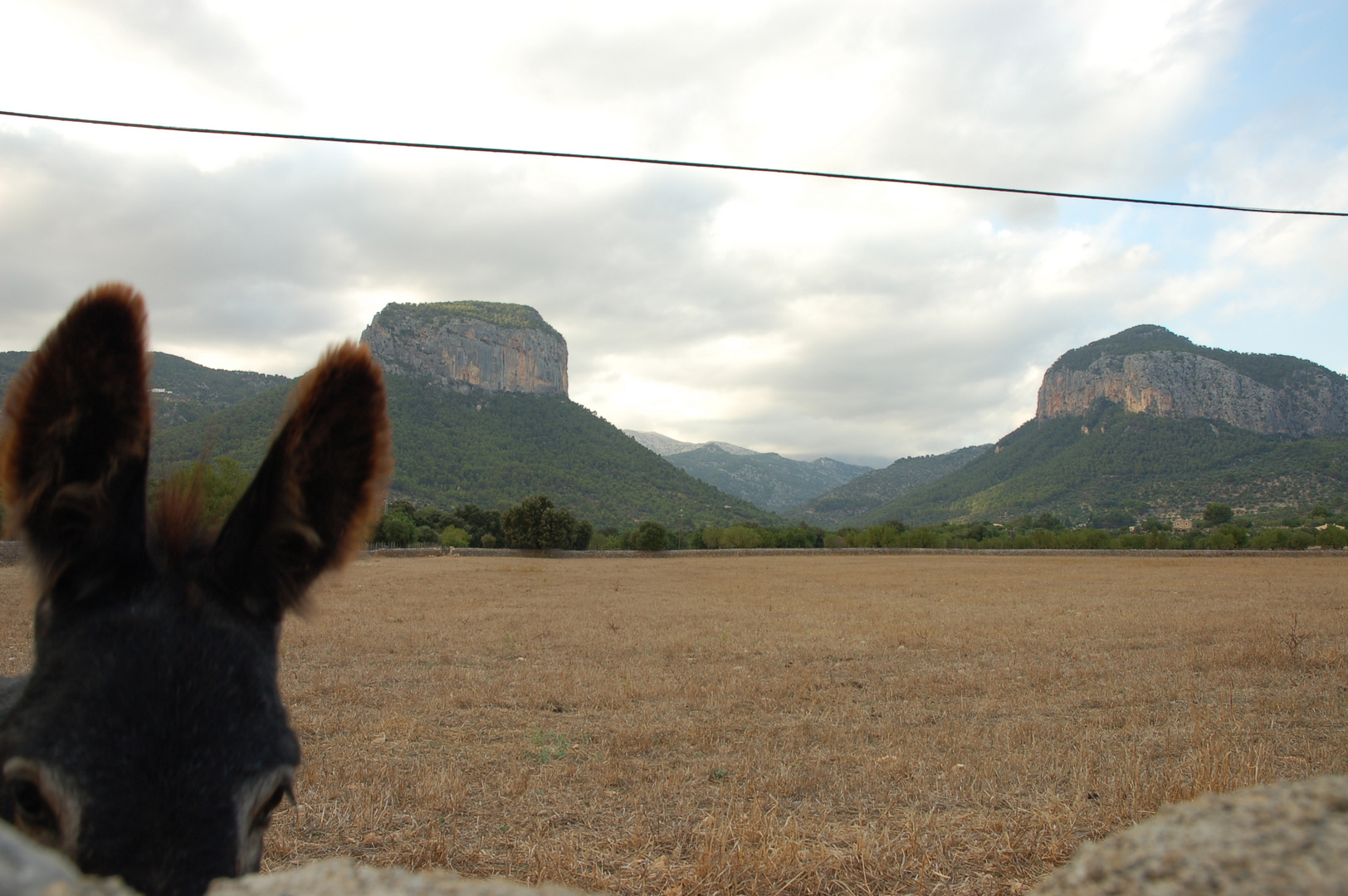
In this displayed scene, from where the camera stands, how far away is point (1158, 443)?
127 m

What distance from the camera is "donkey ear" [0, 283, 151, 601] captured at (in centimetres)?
155

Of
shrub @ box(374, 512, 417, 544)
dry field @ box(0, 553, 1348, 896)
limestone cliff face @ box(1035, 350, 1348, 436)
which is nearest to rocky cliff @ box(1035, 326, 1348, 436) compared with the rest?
limestone cliff face @ box(1035, 350, 1348, 436)

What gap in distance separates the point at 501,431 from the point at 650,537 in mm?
69045

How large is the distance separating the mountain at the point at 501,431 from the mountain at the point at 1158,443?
53.6 metres

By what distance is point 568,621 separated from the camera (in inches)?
712

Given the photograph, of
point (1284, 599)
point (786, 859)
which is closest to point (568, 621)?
point (786, 859)

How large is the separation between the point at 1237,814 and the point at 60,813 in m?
2.05

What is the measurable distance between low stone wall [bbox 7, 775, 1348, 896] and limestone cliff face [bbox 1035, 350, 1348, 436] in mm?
170050

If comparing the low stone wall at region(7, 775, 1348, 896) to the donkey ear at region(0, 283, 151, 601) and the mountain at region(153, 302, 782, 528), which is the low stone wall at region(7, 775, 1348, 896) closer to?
the donkey ear at region(0, 283, 151, 601)

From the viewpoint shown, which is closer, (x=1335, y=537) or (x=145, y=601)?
(x=145, y=601)

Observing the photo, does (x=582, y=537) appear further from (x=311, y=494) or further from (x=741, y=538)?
(x=311, y=494)

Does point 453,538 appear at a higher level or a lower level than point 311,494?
lower

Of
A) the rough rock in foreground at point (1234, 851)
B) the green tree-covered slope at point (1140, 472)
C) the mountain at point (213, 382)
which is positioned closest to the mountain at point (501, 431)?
the mountain at point (213, 382)

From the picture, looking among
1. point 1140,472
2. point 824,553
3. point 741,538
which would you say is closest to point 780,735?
point 824,553
